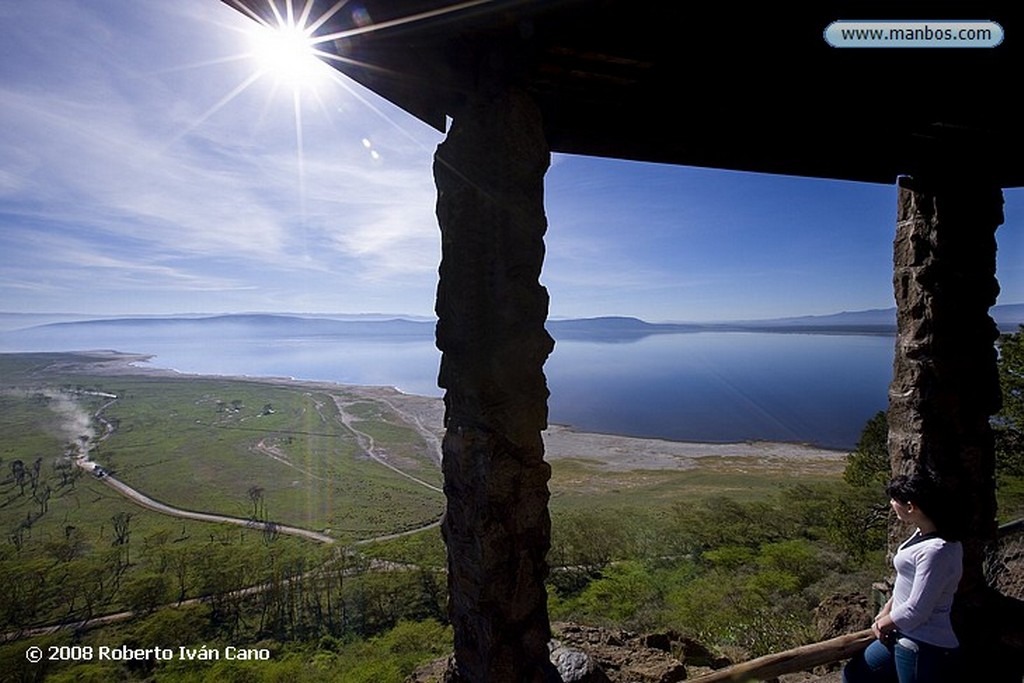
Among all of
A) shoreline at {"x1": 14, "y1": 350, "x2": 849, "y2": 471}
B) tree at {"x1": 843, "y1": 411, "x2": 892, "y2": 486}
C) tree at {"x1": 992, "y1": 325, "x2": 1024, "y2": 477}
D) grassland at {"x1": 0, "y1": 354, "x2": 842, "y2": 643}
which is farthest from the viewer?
shoreline at {"x1": 14, "y1": 350, "x2": 849, "y2": 471}

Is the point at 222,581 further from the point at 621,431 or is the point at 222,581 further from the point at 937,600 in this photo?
the point at 621,431

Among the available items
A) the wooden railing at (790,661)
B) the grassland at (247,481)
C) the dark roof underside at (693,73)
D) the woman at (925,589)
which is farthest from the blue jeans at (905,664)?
the grassland at (247,481)

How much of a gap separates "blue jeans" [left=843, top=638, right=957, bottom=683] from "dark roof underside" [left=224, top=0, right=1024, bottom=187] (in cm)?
269

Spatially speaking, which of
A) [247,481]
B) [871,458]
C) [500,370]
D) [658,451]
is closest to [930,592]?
[500,370]

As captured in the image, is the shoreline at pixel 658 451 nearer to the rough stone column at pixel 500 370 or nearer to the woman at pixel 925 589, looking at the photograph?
the rough stone column at pixel 500 370

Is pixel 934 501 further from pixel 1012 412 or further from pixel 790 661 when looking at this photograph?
pixel 1012 412

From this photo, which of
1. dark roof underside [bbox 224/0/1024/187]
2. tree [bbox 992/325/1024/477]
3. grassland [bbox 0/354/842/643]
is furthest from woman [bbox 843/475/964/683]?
grassland [bbox 0/354/842/643]

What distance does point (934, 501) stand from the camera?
6.82ft

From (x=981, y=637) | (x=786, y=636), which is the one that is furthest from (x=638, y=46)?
(x=786, y=636)

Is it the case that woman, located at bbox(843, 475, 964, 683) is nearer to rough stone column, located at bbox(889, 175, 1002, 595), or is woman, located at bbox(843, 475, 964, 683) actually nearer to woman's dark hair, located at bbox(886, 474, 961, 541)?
woman's dark hair, located at bbox(886, 474, 961, 541)

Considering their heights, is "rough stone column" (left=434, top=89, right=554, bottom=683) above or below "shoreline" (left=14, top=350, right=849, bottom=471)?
above

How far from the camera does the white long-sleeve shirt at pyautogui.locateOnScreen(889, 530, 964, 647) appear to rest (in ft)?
6.70

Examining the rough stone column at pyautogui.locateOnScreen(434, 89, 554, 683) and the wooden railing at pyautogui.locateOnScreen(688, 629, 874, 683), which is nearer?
the rough stone column at pyautogui.locateOnScreen(434, 89, 554, 683)

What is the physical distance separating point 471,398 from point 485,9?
64.9 inches
